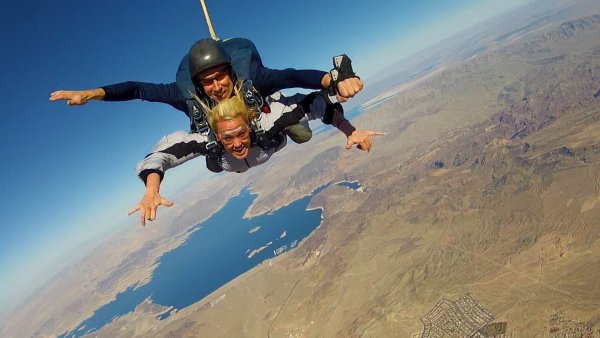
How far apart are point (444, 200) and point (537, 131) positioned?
69398 millimetres

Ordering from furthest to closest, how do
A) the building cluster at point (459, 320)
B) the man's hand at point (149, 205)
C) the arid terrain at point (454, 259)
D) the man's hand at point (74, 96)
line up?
the arid terrain at point (454, 259)
the building cluster at point (459, 320)
the man's hand at point (74, 96)
the man's hand at point (149, 205)

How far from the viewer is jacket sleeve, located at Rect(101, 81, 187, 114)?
4789 mm

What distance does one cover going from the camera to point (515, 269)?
77.3 metres

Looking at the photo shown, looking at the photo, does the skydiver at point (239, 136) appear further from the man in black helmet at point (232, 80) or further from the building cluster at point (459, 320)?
the building cluster at point (459, 320)

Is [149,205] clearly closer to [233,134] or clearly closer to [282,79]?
[233,134]

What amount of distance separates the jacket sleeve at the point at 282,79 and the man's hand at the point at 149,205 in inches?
71.8

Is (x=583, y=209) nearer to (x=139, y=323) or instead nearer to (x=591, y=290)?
(x=591, y=290)

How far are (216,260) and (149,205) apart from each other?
15296 centimetres

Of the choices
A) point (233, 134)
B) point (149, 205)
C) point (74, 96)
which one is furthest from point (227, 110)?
point (74, 96)

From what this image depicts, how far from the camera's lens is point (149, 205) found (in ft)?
10.7

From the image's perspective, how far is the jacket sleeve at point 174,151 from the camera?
390 centimetres

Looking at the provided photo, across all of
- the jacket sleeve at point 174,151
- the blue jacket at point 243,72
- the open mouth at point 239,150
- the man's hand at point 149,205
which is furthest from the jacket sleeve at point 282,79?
the man's hand at point 149,205

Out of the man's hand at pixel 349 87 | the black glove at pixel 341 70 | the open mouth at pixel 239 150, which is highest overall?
the black glove at pixel 341 70

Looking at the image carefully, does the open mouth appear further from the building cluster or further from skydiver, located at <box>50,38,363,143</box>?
the building cluster
